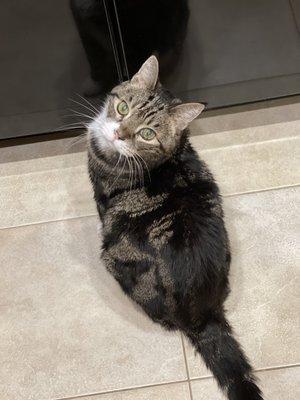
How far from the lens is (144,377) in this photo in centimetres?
141

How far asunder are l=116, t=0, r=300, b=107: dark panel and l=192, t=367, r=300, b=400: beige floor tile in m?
0.84

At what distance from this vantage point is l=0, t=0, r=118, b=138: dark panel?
1.32m

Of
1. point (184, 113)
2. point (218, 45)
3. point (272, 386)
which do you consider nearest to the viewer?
point (184, 113)

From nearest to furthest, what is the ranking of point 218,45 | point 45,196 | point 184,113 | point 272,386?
point 184,113 → point 272,386 → point 218,45 → point 45,196

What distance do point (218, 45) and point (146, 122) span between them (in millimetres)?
399

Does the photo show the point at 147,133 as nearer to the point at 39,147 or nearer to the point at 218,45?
the point at 218,45

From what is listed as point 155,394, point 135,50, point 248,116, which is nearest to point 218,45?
point 135,50

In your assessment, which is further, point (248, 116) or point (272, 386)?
point (248, 116)

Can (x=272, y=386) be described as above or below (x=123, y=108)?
below

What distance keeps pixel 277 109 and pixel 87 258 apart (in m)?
0.80

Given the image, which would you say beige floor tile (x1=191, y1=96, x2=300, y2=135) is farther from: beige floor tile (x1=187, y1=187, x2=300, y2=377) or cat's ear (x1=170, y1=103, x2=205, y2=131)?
cat's ear (x1=170, y1=103, x2=205, y2=131)

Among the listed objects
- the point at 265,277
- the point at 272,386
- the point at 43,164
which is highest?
the point at 43,164

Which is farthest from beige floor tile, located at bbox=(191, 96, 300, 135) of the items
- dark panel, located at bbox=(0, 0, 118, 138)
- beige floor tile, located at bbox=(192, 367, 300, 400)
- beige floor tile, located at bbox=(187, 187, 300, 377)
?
beige floor tile, located at bbox=(192, 367, 300, 400)

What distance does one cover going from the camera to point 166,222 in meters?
1.22
